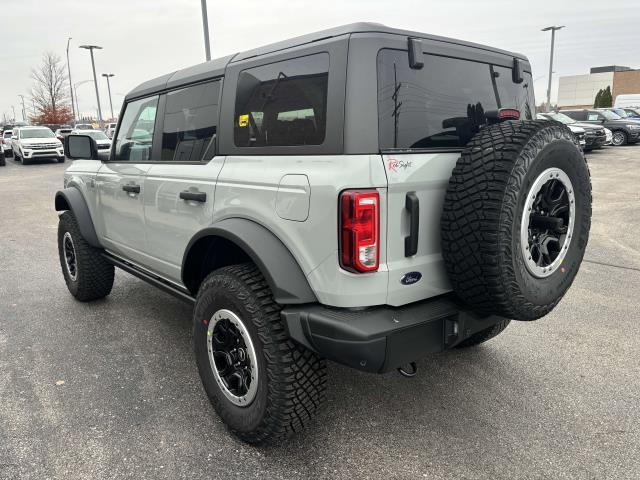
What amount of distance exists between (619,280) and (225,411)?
4.44 meters

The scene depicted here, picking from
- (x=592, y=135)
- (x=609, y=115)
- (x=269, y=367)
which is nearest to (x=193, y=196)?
(x=269, y=367)

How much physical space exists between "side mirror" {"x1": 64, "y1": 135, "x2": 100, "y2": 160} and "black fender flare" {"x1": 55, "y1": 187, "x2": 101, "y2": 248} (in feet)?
1.45

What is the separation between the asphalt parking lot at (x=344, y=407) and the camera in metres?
2.44

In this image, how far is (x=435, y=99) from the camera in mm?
2408

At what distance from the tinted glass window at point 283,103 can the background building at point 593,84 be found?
78.4 metres

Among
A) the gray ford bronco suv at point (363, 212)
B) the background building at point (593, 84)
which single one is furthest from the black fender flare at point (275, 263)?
the background building at point (593, 84)

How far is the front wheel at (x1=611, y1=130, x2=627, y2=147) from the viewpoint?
2130 cm

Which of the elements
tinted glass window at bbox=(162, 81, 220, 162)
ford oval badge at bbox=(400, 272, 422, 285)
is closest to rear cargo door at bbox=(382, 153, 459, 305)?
ford oval badge at bbox=(400, 272, 422, 285)

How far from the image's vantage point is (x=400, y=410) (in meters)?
2.91

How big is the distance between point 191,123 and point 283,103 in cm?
93

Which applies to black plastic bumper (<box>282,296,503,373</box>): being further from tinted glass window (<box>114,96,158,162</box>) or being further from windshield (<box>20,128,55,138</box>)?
windshield (<box>20,128,55,138</box>)

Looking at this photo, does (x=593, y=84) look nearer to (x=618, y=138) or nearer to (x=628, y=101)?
(x=628, y=101)

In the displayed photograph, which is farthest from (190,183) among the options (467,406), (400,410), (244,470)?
(467,406)

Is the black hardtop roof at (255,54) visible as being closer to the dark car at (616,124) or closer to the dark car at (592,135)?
the dark car at (592,135)
